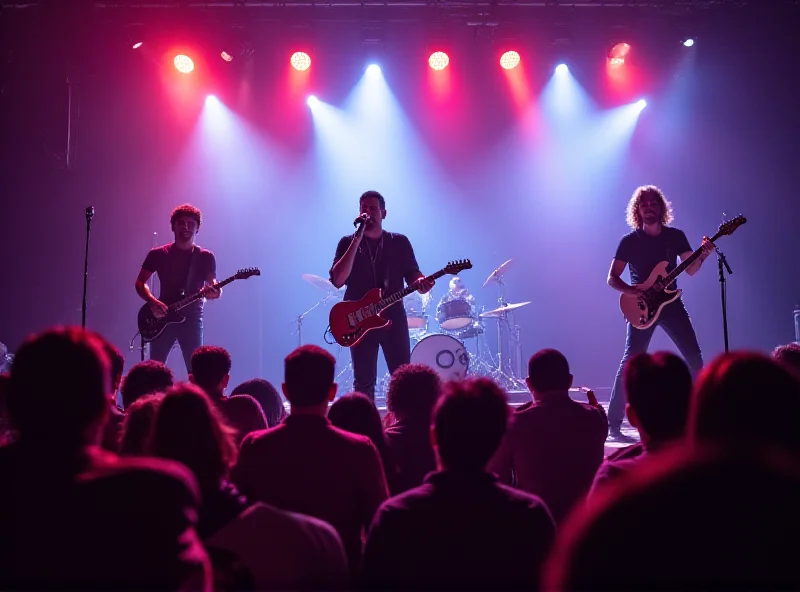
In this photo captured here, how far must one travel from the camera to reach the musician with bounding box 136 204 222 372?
21.3 feet

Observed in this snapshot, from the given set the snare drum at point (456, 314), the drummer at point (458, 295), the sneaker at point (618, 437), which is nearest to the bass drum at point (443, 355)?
the snare drum at point (456, 314)

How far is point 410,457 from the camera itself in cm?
304

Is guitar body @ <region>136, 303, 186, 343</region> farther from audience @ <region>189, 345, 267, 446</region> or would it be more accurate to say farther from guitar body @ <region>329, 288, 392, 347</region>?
audience @ <region>189, 345, 267, 446</region>

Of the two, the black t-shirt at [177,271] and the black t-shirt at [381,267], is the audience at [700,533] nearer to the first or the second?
the black t-shirt at [381,267]

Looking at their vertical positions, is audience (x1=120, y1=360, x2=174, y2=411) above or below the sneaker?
above

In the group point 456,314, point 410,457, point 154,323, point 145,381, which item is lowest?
Answer: point 410,457

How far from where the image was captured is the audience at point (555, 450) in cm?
296

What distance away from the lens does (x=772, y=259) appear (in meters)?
11.1

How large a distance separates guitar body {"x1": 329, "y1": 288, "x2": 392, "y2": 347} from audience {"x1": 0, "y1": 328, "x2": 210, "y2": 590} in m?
4.19

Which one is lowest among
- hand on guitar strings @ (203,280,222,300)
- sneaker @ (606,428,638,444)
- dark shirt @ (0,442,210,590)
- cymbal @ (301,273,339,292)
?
sneaker @ (606,428,638,444)

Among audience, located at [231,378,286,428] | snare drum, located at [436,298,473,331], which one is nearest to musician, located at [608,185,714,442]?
audience, located at [231,378,286,428]

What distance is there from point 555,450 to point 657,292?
3.73 meters

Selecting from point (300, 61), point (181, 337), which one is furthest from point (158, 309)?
A: point (300, 61)

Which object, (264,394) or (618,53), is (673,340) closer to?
(264,394)
